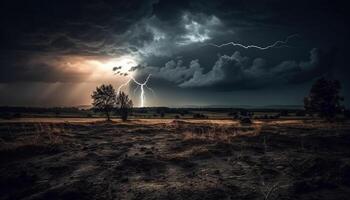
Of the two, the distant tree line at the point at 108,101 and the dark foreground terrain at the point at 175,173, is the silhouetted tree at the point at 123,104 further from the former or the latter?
the dark foreground terrain at the point at 175,173

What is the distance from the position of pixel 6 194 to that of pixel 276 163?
1046 cm

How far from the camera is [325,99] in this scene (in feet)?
147

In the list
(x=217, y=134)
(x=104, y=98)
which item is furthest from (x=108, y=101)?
(x=217, y=134)

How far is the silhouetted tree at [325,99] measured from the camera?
43.9 m

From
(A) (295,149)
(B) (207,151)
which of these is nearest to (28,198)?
(B) (207,151)

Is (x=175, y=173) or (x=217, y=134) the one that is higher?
(x=217, y=134)

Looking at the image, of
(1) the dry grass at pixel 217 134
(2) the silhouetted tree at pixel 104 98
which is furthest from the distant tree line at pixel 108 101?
Answer: (1) the dry grass at pixel 217 134

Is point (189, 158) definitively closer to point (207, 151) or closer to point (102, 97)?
point (207, 151)

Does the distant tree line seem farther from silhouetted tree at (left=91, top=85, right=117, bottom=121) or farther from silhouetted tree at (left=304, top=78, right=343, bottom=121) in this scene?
silhouetted tree at (left=304, top=78, right=343, bottom=121)

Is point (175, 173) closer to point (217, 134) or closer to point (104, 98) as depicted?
point (217, 134)

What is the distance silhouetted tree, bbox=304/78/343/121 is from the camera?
4391 centimetres

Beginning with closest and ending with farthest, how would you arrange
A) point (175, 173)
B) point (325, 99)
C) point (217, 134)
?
point (175, 173), point (217, 134), point (325, 99)

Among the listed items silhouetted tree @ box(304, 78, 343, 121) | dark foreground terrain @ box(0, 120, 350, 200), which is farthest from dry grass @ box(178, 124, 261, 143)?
silhouetted tree @ box(304, 78, 343, 121)

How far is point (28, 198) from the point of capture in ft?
26.7
